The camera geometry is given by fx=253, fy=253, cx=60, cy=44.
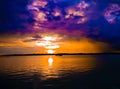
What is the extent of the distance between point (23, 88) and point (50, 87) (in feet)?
23.8

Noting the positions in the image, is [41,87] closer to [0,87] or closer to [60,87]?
[60,87]

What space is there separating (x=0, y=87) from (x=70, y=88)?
18853 millimetres

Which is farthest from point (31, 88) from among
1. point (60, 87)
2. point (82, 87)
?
point (82, 87)

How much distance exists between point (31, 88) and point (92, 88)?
15.7m

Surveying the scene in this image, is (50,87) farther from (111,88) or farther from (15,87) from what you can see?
(111,88)

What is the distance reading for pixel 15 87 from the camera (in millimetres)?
67688

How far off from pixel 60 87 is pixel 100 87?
34.5ft

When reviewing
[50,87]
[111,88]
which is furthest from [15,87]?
[111,88]

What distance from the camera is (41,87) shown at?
6594 centimetres

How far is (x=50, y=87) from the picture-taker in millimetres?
67125

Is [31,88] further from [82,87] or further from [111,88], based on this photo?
[111,88]

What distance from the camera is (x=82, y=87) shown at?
219 feet

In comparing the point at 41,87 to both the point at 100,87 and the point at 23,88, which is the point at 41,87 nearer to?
the point at 23,88

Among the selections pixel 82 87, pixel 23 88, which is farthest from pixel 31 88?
pixel 82 87
